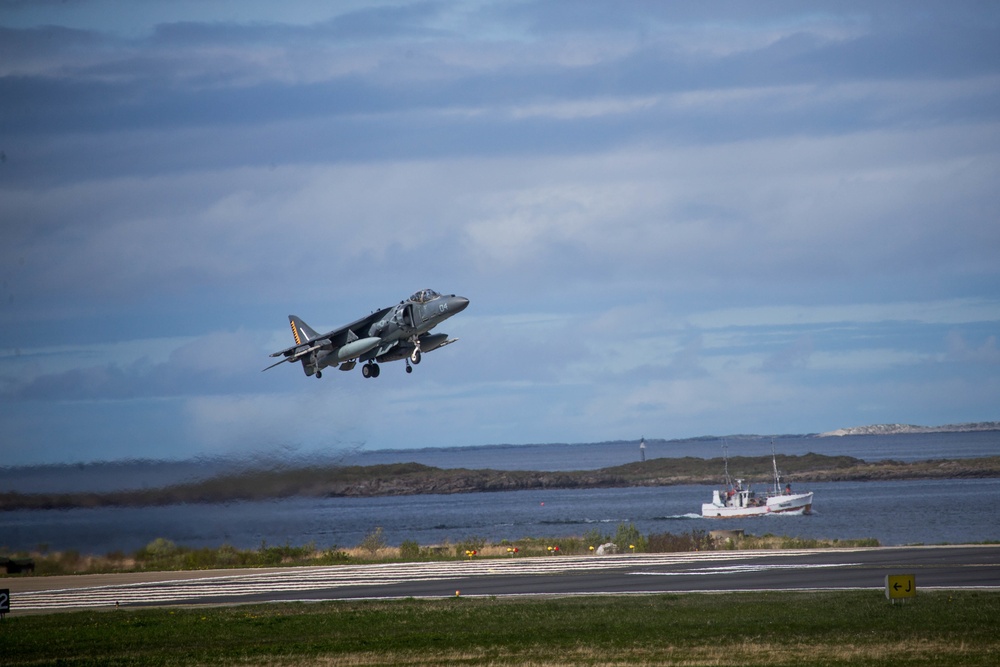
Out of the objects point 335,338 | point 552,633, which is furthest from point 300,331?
point 552,633

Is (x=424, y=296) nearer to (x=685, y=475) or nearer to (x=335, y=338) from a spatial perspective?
(x=335, y=338)

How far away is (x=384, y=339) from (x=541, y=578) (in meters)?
12.1

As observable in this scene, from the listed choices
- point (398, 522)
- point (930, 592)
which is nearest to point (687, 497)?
point (398, 522)

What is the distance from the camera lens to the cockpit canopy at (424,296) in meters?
44.0

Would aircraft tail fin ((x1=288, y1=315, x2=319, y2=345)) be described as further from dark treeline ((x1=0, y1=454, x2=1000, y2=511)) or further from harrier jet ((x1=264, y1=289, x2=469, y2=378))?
dark treeline ((x1=0, y1=454, x2=1000, y2=511))

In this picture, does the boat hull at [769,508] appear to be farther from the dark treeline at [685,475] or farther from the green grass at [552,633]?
the green grass at [552,633]

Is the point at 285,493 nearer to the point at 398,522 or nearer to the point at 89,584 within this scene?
the point at 89,584

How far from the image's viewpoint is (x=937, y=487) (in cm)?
13200

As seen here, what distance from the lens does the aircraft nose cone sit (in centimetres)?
4288

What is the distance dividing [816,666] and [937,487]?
120884mm

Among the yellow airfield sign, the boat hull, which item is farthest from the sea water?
the yellow airfield sign

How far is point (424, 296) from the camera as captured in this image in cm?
4428

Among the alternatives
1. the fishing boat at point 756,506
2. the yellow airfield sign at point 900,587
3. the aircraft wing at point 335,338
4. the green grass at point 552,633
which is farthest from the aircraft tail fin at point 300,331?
the fishing boat at point 756,506

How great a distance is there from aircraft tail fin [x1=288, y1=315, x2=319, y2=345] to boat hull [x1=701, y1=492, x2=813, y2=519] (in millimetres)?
55500
